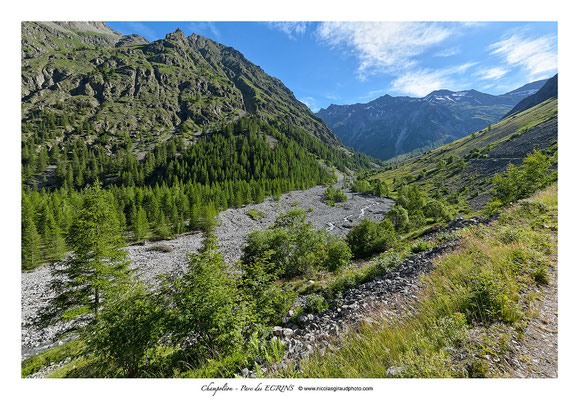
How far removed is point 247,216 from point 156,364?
53.6m

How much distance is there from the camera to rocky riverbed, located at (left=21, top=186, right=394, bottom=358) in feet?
51.7

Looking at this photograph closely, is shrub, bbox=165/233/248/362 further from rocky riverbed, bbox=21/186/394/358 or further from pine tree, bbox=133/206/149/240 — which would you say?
pine tree, bbox=133/206/149/240

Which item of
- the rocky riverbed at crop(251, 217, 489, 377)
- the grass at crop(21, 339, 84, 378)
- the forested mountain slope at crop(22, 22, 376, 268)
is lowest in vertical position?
the grass at crop(21, 339, 84, 378)

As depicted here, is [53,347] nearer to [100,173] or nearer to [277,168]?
[277,168]

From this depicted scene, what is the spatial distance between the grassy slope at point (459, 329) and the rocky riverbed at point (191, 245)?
1150cm

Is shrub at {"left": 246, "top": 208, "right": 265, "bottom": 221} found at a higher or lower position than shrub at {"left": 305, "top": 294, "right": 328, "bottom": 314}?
higher

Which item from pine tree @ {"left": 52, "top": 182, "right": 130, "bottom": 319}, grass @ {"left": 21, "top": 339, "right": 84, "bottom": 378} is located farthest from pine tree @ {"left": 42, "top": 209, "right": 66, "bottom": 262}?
grass @ {"left": 21, "top": 339, "right": 84, "bottom": 378}

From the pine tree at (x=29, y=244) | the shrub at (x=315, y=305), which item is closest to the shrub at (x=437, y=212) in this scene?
the shrub at (x=315, y=305)

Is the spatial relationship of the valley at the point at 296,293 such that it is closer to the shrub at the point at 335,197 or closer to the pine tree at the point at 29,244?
the pine tree at the point at 29,244

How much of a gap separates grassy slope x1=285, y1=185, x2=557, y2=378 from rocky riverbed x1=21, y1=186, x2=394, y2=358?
1150 cm

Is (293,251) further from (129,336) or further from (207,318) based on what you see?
(129,336)

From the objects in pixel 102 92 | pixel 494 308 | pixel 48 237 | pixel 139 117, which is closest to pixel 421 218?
pixel 494 308

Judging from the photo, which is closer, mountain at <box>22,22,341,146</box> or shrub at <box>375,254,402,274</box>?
shrub at <box>375,254,402,274</box>

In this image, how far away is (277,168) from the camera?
108 metres
